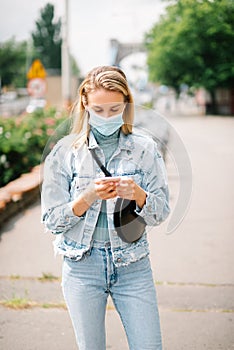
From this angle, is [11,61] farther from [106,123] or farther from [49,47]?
[106,123]

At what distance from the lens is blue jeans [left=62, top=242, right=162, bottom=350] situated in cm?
203

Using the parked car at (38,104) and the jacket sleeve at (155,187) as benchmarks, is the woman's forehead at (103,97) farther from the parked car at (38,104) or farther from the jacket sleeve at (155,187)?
the parked car at (38,104)

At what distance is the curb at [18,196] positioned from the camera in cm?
612

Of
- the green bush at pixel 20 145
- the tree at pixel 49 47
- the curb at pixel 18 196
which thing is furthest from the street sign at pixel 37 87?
the tree at pixel 49 47

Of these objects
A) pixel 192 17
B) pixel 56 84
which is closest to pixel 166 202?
pixel 192 17

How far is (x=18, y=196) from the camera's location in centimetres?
666

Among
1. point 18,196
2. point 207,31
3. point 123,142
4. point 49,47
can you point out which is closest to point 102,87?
point 123,142

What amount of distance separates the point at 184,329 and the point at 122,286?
1531 millimetres

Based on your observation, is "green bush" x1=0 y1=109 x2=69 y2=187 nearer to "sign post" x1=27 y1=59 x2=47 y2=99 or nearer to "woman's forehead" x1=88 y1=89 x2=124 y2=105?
"sign post" x1=27 y1=59 x2=47 y2=99

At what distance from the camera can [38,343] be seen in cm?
323

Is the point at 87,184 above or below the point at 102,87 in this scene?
below

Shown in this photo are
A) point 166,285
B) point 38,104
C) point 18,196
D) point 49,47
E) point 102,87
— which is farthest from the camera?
point 49,47

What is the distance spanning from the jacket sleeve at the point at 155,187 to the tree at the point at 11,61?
4772 cm

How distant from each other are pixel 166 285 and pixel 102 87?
8.53ft
